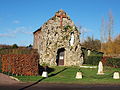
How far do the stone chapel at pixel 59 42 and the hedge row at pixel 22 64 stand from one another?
11926 millimetres

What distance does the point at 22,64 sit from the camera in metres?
19.5

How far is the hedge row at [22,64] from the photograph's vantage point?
63.5 ft

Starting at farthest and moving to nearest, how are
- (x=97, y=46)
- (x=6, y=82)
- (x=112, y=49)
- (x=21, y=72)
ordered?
(x=97, y=46)
(x=112, y=49)
(x=21, y=72)
(x=6, y=82)

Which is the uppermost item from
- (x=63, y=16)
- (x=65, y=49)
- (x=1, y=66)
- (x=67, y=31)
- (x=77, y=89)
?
(x=63, y=16)

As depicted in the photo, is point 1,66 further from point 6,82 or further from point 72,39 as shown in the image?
point 72,39

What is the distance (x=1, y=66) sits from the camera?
20.4 m

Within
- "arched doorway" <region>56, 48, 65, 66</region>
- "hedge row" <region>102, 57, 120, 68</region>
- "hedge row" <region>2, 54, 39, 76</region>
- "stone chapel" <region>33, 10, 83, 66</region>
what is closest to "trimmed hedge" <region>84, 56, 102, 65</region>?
"hedge row" <region>102, 57, 120, 68</region>

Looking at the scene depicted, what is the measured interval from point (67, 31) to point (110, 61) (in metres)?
8.04

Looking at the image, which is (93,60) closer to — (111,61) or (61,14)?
(111,61)

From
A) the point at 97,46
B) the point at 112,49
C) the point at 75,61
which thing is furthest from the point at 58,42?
the point at 97,46

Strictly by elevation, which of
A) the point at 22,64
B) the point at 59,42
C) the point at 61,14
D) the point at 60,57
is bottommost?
the point at 22,64

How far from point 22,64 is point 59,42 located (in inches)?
529

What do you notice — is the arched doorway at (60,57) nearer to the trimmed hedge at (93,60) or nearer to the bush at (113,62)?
the trimmed hedge at (93,60)

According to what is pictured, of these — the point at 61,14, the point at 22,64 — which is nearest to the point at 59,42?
the point at 61,14
